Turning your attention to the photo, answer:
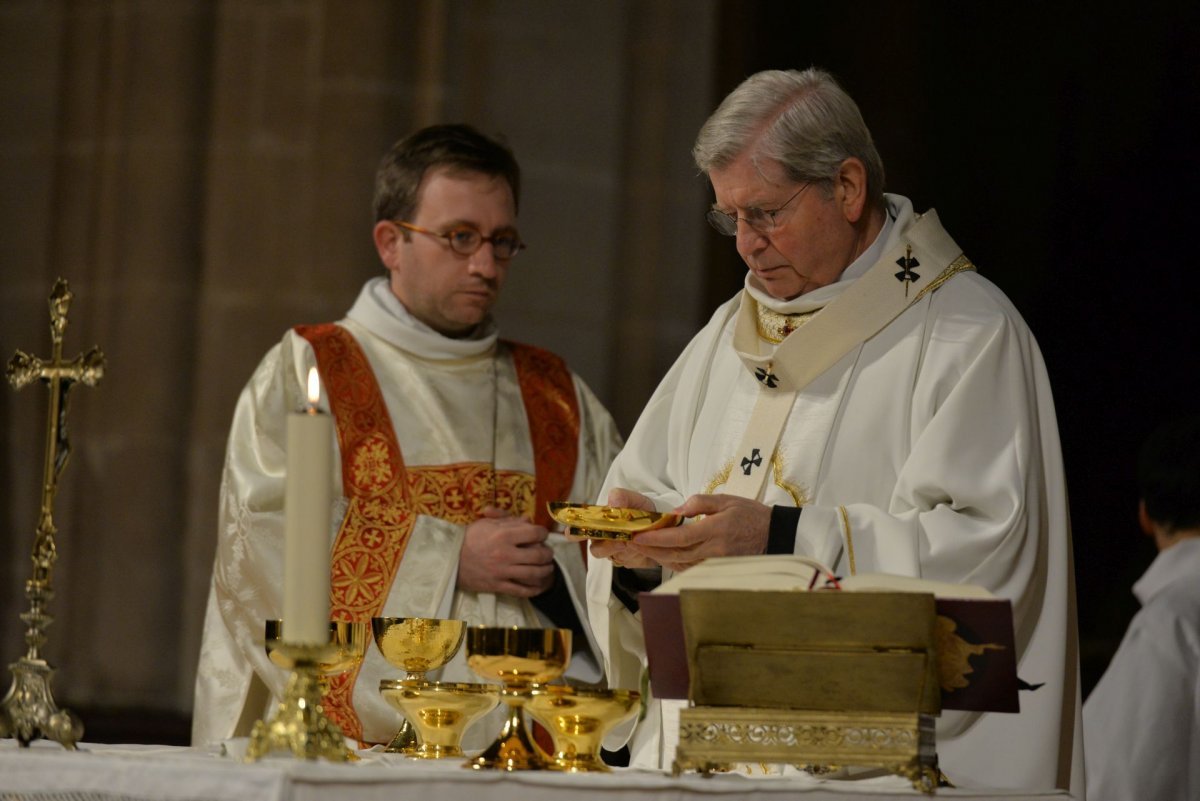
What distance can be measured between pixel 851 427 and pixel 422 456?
178 cm

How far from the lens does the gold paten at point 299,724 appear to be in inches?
95.7

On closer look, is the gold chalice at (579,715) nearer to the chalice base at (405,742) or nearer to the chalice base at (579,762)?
the chalice base at (579,762)

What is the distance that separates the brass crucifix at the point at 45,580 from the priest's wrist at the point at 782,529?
1.19 metres

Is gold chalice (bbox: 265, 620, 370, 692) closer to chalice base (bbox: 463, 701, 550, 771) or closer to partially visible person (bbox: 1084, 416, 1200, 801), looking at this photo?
chalice base (bbox: 463, 701, 550, 771)

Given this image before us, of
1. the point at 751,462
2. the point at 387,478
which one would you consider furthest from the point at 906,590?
the point at 387,478

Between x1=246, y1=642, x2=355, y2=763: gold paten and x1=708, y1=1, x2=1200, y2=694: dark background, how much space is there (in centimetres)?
465

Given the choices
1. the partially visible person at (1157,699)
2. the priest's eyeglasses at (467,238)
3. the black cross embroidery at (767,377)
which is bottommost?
the partially visible person at (1157,699)

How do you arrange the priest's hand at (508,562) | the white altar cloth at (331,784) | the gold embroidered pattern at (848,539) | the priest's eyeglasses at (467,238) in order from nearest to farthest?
1. the white altar cloth at (331,784)
2. the gold embroidered pattern at (848,539)
3. the priest's hand at (508,562)
4. the priest's eyeglasses at (467,238)

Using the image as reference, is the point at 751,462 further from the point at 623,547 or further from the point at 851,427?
the point at 623,547

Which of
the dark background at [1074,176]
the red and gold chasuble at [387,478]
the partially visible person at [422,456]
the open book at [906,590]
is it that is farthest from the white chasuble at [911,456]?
the dark background at [1074,176]

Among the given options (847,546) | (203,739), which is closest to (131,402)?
(203,739)

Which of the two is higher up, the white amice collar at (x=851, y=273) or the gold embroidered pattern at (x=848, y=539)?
the white amice collar at (x=851, y=273)

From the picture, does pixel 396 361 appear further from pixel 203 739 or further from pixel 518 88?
pixel 518 88

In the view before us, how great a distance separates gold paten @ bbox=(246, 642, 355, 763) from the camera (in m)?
2.43
